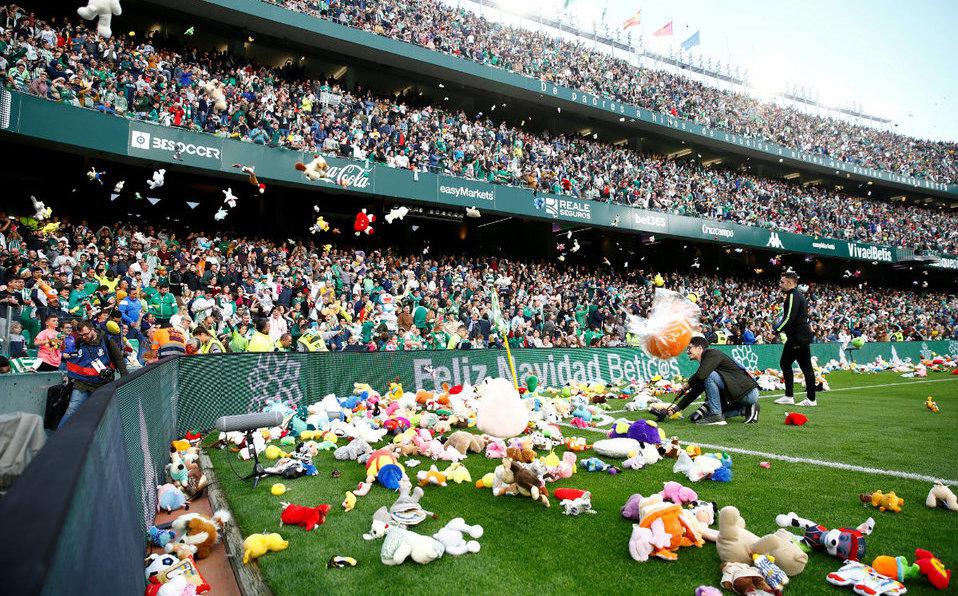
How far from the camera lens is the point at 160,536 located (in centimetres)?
363

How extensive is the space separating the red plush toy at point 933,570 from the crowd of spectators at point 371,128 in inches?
685

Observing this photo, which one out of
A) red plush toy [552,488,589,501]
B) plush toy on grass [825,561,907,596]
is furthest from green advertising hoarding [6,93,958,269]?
plush toy on grass [825,561,907,596]

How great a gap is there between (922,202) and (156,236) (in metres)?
52.1

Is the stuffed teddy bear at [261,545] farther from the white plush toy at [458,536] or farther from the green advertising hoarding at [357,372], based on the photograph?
the green advertising hoarding at [357,372]

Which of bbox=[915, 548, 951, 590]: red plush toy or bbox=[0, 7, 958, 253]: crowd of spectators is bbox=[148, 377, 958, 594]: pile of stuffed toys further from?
bbox=[0, 7, 958, 253]: crowd of spectators

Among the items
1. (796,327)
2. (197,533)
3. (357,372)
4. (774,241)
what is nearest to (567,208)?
(774,241)

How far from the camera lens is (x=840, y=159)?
37031 mm

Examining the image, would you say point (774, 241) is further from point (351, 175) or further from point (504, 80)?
point (351, 175)

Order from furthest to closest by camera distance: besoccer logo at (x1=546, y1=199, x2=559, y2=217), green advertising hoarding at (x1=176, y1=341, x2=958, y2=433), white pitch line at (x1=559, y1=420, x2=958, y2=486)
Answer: besoccer logo at (x1=546, y1=199, x2=559, y2=217)
green advertising hoarding at (x1=176, y1=341, x2=958, y2=433)
white pitch line at (x1=559, y1=420, x2=958, y2=486)

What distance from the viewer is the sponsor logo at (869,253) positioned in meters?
32.5

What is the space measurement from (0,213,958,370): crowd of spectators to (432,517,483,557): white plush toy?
6.49m

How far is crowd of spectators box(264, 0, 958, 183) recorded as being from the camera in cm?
2320

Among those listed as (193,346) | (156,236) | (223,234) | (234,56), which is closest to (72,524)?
(193,346)

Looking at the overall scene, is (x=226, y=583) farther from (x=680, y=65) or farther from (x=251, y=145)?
(x=680, y=65)
